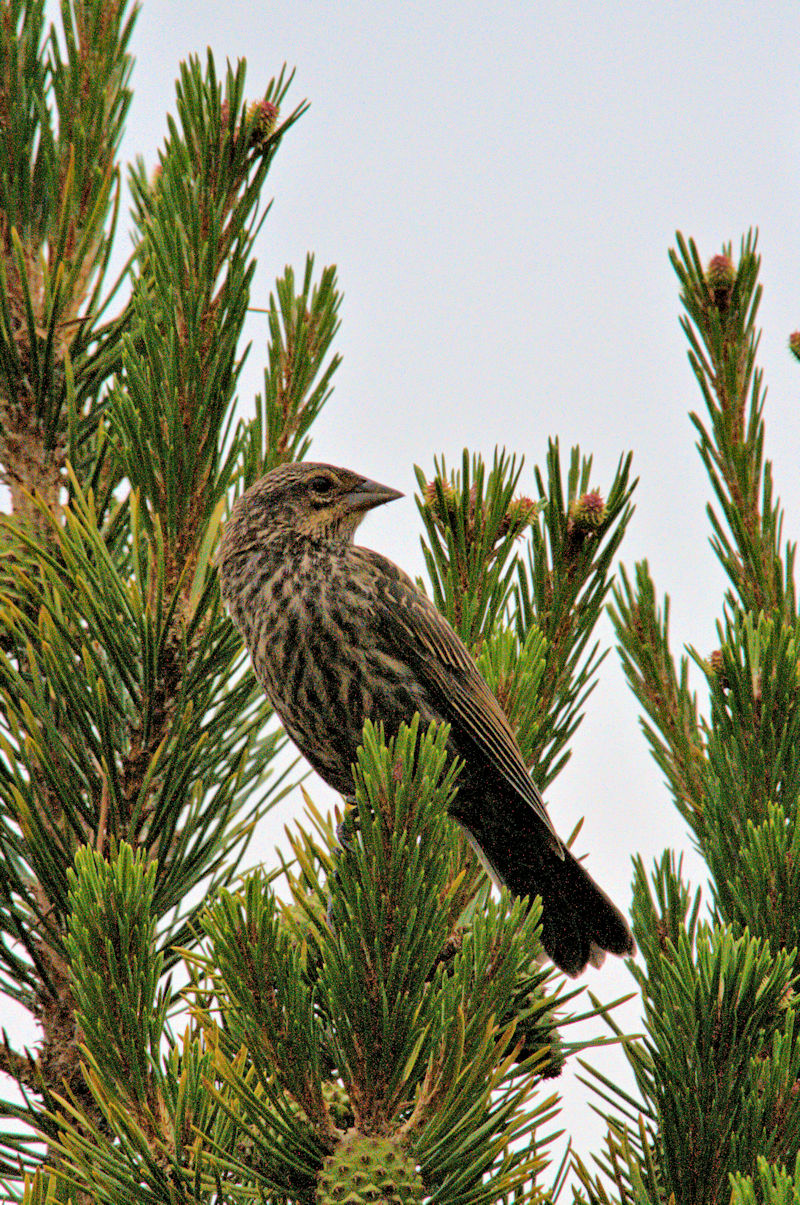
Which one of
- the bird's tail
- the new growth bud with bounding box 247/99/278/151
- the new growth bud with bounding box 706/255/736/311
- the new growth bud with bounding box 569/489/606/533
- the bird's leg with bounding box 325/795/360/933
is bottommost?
the bird's leg with bounding box 325/795/360/933

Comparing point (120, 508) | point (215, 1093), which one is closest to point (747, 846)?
point (215, 1093)

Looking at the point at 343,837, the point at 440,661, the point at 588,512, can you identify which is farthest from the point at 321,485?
the point at 343,837

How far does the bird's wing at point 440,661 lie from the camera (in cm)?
226

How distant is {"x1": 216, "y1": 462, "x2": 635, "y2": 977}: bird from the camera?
7.62 ft

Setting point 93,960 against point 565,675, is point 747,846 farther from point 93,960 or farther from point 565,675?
point 93,960

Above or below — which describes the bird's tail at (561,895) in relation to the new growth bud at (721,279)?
below

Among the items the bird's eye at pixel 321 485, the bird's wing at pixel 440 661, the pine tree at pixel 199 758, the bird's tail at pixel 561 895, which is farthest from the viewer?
the bird's eye at pixel 321 485

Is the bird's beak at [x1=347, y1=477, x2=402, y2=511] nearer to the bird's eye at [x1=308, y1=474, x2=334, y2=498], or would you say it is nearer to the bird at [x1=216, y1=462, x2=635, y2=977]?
the bird's eye at [x1=308, y1=474, x2=334, y2=498]

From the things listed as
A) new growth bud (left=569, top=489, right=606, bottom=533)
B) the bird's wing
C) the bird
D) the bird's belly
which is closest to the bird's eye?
the bird

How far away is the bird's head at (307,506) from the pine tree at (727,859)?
88 cm

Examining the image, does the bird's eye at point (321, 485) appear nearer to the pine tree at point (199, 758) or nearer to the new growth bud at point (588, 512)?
the pine tree at point (199, 758)

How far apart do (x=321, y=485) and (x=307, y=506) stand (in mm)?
85

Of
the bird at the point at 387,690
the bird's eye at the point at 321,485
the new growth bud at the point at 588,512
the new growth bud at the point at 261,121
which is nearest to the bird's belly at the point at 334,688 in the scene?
the bird at the point at 387,690

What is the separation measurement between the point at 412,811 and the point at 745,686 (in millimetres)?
550
